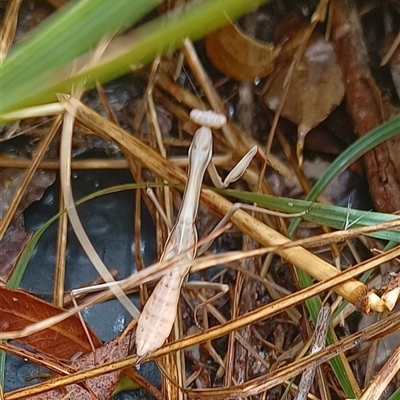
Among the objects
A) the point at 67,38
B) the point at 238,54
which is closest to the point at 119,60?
the point at 67,38

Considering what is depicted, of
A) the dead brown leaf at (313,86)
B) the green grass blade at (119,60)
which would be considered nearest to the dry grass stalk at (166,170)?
the dead brown leaf at (313,86)

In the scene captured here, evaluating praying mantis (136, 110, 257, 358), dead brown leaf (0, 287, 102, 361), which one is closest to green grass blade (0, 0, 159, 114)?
praying mantis (136, 110, 257, 358)

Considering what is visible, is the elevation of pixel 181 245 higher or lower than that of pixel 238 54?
lower

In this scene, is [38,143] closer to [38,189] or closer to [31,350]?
[38,189]

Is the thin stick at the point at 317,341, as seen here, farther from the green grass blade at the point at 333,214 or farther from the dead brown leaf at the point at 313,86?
the dead brown leaf at the point at 313,86

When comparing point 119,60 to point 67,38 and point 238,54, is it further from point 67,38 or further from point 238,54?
point 238,54

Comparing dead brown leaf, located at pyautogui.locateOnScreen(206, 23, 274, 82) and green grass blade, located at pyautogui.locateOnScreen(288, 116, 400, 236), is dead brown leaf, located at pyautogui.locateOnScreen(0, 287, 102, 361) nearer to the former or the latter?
green grass blade, located at pyautogui.locateOnScreen(288, 116, 400, 236)

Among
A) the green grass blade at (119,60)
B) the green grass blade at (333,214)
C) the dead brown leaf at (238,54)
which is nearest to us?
the green grass blade at (119,60)

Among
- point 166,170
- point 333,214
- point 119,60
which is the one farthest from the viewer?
point 166,170
